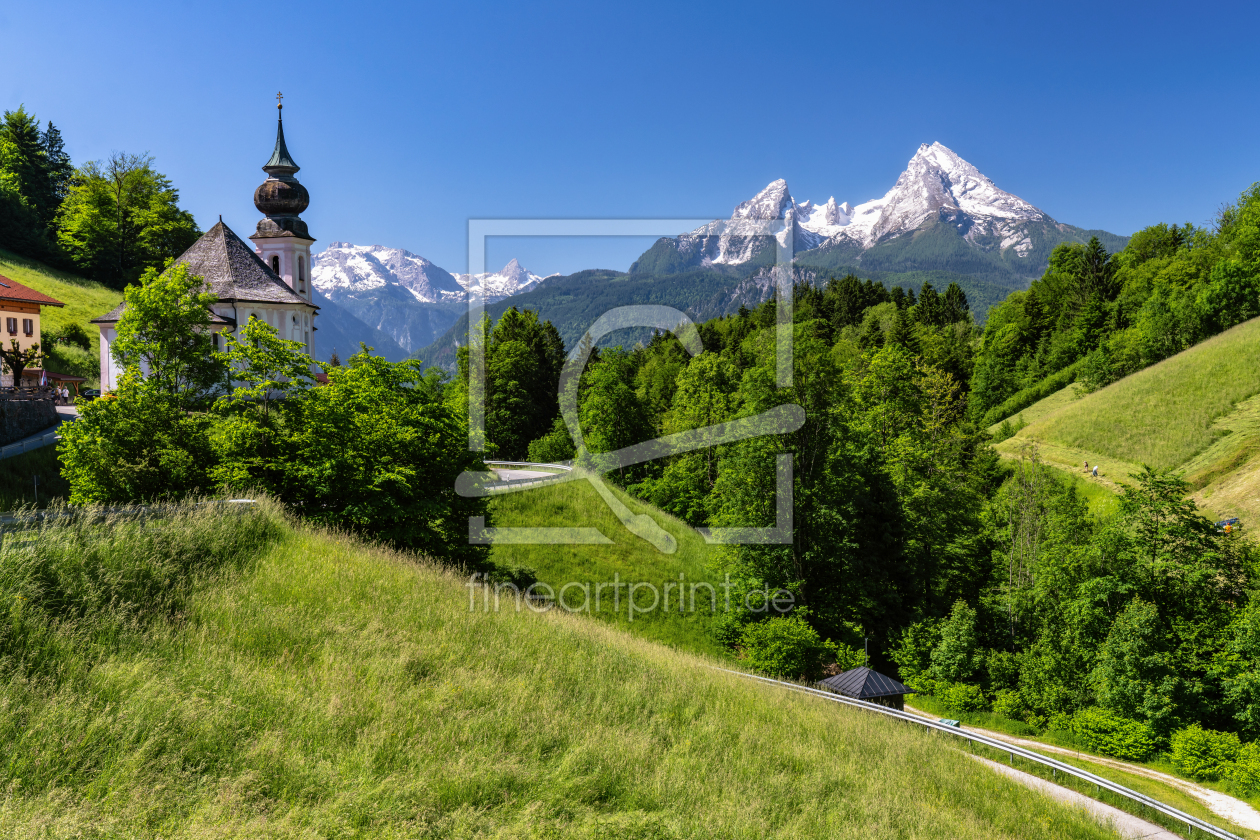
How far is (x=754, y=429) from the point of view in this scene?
3269 centimetres

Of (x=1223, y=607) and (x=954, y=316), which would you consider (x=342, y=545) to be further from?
(x=954, y=316)

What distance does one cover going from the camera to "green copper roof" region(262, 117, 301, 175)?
67000 mm

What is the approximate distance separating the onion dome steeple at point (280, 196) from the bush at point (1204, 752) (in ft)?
239

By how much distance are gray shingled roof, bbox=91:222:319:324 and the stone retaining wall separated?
2073 centimetres

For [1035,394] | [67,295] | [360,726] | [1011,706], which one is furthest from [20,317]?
[1035,394]

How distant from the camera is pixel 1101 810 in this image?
1295cm

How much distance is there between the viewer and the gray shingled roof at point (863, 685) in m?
19.9

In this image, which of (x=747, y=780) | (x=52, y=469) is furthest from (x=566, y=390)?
(x=747, y=780)

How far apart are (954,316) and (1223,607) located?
76730 millimetres

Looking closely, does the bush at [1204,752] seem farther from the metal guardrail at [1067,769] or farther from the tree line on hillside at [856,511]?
the metal guardrail at [1067,769]

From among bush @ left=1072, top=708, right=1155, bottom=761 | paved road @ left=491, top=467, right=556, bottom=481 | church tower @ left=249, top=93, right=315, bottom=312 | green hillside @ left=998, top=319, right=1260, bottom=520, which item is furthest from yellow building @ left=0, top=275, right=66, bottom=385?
green hillside @ left=998, top=319, right=1260, bottom=520

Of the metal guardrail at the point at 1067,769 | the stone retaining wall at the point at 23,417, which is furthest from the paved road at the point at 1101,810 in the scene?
the stone retaining wall at the point at 23,417

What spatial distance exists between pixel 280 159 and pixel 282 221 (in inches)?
225

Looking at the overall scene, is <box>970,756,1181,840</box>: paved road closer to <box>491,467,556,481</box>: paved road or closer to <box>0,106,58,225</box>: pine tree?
<box>491,467,556,481</box>: paved road
